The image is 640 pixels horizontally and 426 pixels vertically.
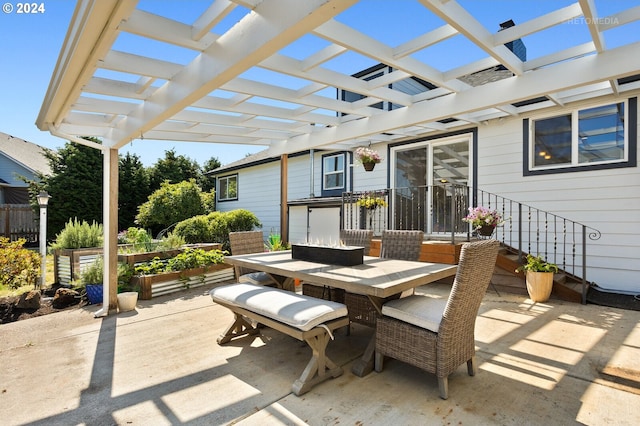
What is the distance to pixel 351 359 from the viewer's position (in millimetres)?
2998

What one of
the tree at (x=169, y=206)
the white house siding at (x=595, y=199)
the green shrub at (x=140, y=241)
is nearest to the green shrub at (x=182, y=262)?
the green shrub at (x=140, y=241)

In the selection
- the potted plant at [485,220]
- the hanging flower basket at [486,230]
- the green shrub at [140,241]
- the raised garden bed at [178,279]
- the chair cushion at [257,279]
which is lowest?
the raised garden bed at [178,279]

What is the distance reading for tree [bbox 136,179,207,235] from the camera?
11875 mm

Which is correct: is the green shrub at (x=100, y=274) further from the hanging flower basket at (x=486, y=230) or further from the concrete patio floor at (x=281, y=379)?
the hanging flower basket at (x=486, y=230)

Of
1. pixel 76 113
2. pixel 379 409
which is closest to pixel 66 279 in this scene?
pixel 76 113

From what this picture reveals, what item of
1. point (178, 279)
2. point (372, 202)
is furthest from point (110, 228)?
point (372, 202)

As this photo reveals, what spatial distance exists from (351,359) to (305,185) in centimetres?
752

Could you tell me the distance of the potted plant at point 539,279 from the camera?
4930 millimetres

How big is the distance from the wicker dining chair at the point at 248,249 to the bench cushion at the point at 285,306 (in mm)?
872

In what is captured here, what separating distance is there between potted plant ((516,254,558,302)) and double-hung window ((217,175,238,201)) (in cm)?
1042

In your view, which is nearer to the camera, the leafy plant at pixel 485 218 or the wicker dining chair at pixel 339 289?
the wicker dining chair at pixel 339 289

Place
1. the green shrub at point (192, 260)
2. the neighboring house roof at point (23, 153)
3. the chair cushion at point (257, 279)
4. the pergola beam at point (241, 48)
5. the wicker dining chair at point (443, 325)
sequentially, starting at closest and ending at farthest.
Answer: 1. the pergola beam at point (241, 48)
2. the wicker dining chair at point (443, 325)
3. the chair cushion at point (257, 279)
4. the green shrub at point (192, 260)
5. the neighboring house roof at point (23, 153)

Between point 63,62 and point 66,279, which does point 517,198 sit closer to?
point 63,62

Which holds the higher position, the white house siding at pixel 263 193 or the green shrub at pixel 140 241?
the white house siding at pixel 263 193
